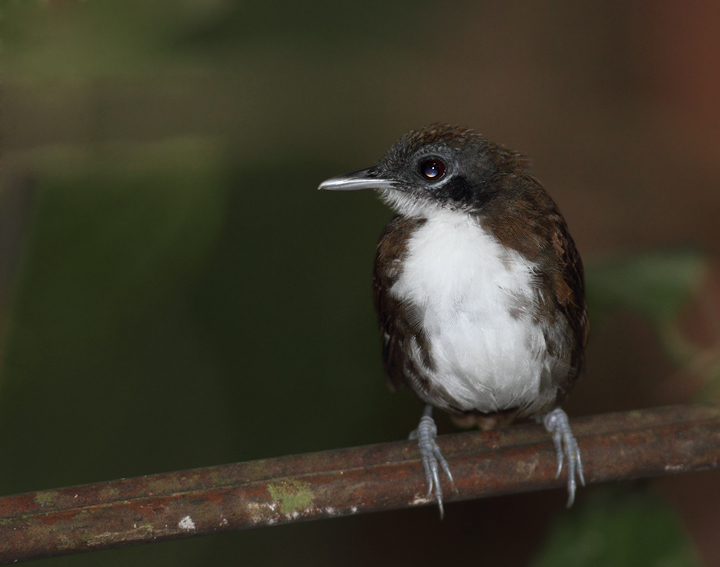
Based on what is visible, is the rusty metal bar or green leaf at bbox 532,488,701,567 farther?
green leaf at bbox 532,488,701,567

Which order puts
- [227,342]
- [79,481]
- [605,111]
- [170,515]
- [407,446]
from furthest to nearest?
[605,111] < [227,342] < [79,481] < [407,446] < [170,515]

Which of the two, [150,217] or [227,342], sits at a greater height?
[150,217]

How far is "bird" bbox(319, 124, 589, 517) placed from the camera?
58.2 inches

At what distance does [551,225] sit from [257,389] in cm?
149

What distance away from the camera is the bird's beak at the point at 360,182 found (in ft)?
5.30

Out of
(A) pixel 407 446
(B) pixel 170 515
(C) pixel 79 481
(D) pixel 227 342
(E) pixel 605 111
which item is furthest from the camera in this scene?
(E) pixel 605 111

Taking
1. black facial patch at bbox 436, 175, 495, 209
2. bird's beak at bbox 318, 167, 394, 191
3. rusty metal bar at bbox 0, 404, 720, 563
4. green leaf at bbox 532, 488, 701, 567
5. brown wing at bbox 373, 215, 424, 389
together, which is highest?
bird's beak at bbox 318, 167, 394, 191

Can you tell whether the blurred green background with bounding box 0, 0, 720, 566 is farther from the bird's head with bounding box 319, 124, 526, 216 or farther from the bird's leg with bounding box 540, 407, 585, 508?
the bird's head with bounding box 319, 124, 526, 216

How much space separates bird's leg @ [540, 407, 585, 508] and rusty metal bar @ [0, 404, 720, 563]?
0.09ft

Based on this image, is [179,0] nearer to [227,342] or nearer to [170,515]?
[227,342]

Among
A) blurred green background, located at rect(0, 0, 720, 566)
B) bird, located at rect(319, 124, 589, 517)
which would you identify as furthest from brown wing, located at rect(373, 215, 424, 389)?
blurred green background, located at rect(0, 0, 720, 566)

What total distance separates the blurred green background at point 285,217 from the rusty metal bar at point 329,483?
81cm

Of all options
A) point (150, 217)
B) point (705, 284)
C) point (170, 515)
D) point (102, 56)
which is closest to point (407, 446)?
point (170, 515)

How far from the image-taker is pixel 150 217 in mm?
2496
